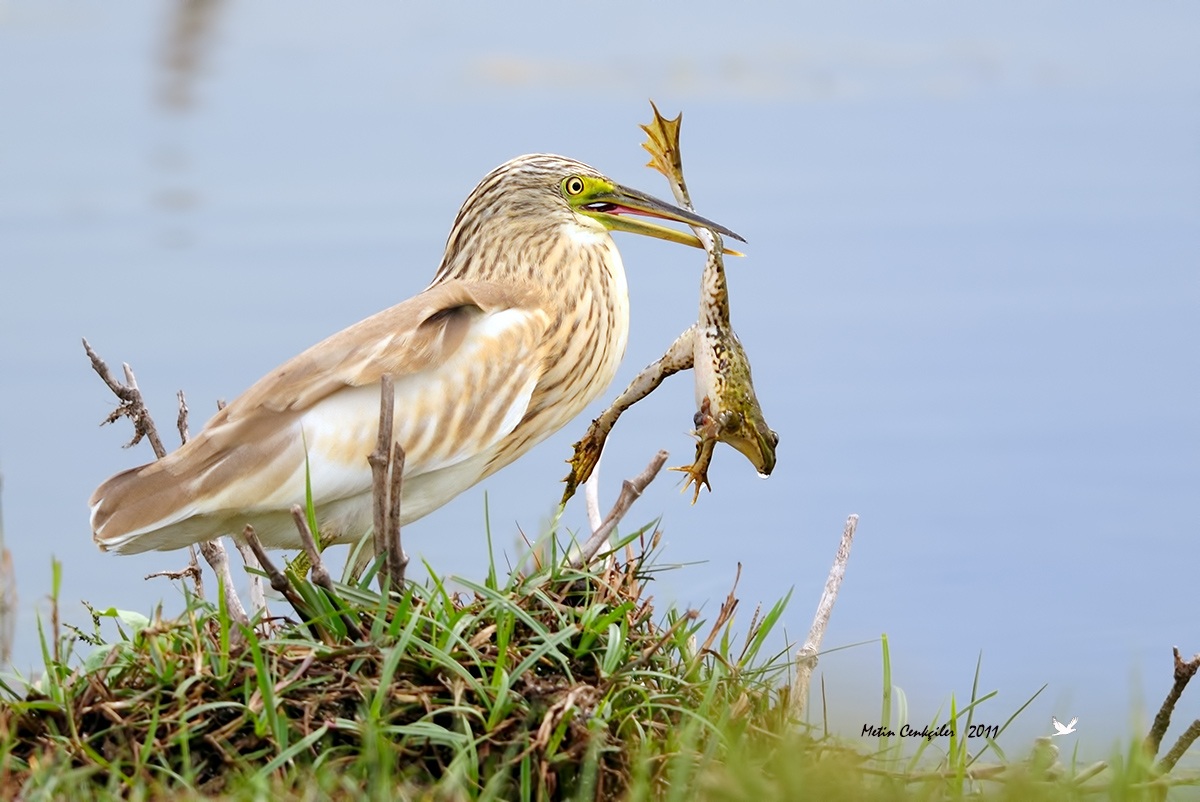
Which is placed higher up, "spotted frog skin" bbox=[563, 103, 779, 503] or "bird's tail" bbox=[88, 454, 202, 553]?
"spotted frog skin" bbox=[563, 103, 779, 503]

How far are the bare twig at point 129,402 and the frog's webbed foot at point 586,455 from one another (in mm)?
1118

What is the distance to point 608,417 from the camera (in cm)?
422

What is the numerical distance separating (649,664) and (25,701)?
1290 millimetres

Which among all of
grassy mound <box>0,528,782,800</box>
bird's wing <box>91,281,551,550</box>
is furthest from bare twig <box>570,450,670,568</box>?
bird's wing <box>91,281,551,550</box>

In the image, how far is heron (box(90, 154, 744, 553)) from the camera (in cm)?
424

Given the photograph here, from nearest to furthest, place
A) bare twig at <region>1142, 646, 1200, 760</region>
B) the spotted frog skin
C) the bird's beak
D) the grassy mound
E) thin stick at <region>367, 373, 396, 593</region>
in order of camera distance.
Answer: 1. the grassy mound
2. thin stick at <region>367, 373, 396, 593</region>
3. bare twig at <region>1142, 646, 1200, 760</region>
4. the spotted frog skin
5. the bird's beak

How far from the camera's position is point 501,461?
496 centimetres

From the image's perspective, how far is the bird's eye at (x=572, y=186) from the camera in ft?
17.0

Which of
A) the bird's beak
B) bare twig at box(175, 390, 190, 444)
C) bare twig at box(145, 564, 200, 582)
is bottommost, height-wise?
bare twig at box(145, 564, 200, 582)

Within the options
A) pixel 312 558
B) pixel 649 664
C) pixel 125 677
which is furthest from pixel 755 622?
pixel 125 677

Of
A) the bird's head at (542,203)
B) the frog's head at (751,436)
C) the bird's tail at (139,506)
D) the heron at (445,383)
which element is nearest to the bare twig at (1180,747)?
the frog's head at (751,436)

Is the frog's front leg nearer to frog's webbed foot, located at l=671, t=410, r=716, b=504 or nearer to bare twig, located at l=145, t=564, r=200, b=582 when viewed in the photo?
frog's webbed foot, located at l=671, t=410, r=716, b=504

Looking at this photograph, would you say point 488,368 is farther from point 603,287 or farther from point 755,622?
point 755,622

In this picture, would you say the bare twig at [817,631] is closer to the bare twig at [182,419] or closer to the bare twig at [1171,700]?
the bare twig at [1171,700]
